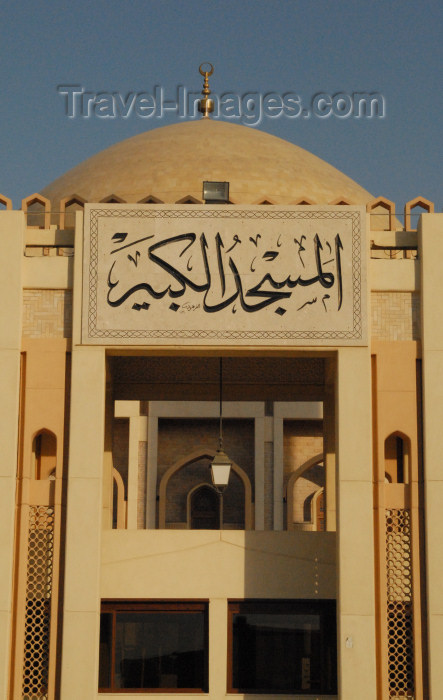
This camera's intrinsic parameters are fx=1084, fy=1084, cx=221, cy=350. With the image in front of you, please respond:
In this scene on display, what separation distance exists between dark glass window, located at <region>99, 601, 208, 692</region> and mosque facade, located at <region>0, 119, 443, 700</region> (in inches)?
0.8

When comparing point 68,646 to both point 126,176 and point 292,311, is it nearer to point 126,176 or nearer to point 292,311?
point 292,311

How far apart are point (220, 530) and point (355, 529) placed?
1.50 metres

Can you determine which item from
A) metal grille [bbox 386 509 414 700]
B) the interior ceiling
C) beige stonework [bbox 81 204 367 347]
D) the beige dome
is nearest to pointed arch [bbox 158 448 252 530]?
the beige dome

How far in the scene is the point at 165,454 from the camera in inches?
835

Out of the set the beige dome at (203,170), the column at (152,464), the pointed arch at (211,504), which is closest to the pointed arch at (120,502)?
the column at (152,464)

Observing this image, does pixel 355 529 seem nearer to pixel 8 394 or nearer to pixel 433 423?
pixel 433 423

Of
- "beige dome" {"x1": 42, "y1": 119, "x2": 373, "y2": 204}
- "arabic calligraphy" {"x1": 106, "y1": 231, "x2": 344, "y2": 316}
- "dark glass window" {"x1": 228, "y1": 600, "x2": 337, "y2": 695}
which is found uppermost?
Answer: "beige dome" {"x1": 42, "y1": 119, "x2": 373, "y2": 204}

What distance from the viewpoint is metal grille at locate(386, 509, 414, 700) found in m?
10.8

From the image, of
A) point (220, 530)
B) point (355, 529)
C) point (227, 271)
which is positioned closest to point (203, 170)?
point (227, 271)

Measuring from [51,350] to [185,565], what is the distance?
2678mm

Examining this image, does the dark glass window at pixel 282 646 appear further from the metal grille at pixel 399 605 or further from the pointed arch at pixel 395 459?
the pointed arch at pixel 395 459

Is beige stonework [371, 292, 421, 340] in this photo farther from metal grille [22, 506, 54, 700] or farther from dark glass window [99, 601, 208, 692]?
metal grille [22, 506, 54, 700]

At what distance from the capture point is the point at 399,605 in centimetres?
1103

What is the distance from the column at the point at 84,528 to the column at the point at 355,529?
242 centimetres
